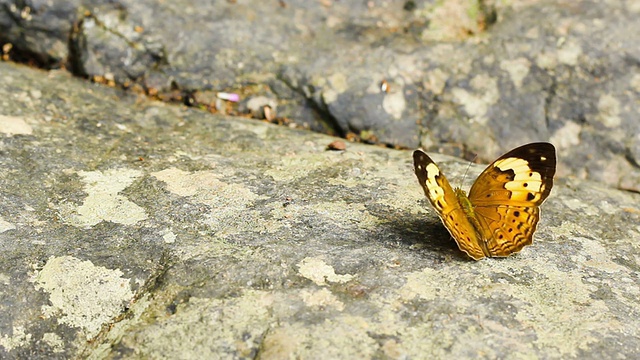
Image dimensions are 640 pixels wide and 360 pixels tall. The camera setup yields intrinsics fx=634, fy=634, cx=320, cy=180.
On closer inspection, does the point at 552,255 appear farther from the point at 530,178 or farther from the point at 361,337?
the point at 361,337

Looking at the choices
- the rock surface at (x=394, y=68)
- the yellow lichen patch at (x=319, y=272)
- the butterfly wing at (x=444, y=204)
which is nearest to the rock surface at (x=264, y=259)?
the yellow lichen patch at (x=319, y=272)

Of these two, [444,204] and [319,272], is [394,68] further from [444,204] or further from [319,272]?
[319,272]

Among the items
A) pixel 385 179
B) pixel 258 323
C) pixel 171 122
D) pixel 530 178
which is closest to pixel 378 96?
pixel 385 179

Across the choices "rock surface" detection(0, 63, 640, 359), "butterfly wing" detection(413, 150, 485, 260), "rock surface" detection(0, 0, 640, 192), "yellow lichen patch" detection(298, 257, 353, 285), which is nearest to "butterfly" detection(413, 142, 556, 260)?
"butterfly wing" detection(413, 150, 485, 260)

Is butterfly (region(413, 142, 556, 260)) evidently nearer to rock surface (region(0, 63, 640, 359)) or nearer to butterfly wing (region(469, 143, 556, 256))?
butterfly wing (region(469, 143, 556, 256))

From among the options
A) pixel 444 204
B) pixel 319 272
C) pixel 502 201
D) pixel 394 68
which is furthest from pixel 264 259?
pixel 394 68

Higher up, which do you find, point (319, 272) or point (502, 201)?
point (502, 201)
